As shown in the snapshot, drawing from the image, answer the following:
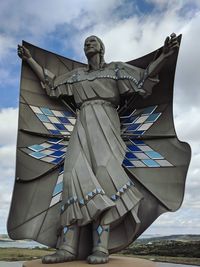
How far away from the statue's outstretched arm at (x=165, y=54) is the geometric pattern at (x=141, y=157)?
1451 millimetres

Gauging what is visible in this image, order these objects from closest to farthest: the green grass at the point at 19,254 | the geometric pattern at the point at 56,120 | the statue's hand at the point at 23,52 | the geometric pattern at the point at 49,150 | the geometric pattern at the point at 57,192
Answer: the geometric pattern at the point at 57,192, the geometric pattern at the point at 49,150, the statue's hand at the point at 23,52, the geometric pattern at the point at 56,120, the green grass at the point at 19,254

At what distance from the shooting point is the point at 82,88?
7.32 m

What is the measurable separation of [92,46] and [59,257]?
402 centimetres

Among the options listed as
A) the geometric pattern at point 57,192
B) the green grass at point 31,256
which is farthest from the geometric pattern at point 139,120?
the green grass at point 31,256

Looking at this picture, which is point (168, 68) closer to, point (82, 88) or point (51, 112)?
point (82, 88)

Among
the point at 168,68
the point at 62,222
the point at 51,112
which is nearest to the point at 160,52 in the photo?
the point at 168,68

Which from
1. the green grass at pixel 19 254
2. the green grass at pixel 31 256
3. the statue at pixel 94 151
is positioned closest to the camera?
the statue at pixel 94 151

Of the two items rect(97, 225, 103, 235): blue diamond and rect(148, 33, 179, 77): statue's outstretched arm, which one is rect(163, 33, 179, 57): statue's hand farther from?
rect(97, 225, 103, 235): blue diamond

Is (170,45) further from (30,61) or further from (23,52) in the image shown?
(23,52)

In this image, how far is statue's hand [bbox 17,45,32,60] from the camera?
25.2 ft

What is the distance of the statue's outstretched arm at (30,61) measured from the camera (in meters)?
7.70

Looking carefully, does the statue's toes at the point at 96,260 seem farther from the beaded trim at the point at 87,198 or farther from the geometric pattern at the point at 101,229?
the beaded trim at the point at 87,198

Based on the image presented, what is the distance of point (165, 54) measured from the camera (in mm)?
6848

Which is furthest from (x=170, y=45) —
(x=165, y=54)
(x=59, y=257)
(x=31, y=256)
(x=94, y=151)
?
(x=31, y=256)
